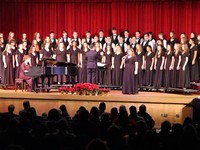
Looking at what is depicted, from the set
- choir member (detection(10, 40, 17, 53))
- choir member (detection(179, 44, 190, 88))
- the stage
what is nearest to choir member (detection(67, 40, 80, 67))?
choir member (detection(10, 40, 17, 53))

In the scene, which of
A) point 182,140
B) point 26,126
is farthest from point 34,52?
point 182,140

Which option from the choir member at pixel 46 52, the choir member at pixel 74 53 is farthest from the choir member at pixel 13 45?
the choir member at pixel 74 53

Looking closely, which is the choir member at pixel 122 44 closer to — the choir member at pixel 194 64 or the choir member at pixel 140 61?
the choir member at pixel 140 61

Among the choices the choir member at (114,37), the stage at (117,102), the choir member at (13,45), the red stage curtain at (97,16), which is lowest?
the stage at (117,102)

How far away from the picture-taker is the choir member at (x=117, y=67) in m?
13.9

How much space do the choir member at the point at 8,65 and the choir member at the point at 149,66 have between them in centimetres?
474

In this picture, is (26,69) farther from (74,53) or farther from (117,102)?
(117,102)

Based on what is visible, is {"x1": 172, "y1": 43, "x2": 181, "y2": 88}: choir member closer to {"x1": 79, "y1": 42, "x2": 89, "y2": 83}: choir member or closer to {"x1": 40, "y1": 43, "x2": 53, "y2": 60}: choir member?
{"x1": 79, "y1": 42, "x2": 89, "y2": 83}: choir member

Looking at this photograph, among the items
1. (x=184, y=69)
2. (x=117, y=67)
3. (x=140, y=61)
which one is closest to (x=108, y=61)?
(x=117, y=67)

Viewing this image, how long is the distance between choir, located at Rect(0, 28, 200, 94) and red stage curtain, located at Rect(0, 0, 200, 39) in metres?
1.40

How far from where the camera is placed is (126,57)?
1288 cm

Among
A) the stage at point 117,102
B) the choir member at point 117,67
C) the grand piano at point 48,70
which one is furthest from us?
the choir member at point 117,67

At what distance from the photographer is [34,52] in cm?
1441

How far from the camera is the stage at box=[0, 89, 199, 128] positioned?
436 inches
